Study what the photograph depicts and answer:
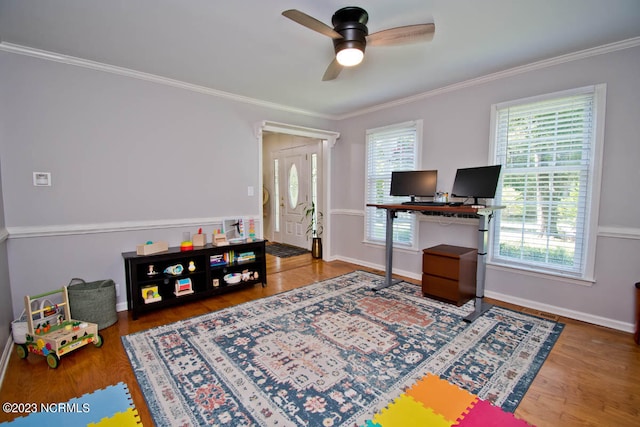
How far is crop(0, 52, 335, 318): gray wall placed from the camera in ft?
8.37

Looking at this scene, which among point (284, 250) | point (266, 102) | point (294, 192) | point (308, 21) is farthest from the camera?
point (294, 192)

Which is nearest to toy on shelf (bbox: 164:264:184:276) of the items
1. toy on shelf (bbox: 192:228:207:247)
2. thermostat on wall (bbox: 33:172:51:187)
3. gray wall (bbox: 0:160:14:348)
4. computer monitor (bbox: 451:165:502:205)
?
toy on shelf (bbox: 192:228:207:247)

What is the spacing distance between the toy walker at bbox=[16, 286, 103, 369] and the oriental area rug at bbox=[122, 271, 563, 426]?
1.01ft

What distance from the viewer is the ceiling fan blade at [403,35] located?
1.90m

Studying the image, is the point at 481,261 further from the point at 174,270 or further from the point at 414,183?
the point at 174,270

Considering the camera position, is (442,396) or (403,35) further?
(403,35)

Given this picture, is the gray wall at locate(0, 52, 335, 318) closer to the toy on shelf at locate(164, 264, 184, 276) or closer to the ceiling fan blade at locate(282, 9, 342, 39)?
the toy on shelf at locate(164, 264, 184, 276)

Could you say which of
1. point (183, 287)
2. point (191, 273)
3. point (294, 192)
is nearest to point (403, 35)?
point (191, 273)

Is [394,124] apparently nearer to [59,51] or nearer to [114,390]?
[59,51]

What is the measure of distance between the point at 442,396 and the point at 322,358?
0.84 meters

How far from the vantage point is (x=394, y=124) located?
4.19 metres

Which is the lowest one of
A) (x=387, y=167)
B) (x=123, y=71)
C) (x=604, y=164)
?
(x=604, y=164)

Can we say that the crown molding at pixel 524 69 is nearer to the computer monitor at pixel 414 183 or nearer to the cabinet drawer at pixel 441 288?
the computer monitor at pixel 414 183

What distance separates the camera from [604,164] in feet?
8.61
